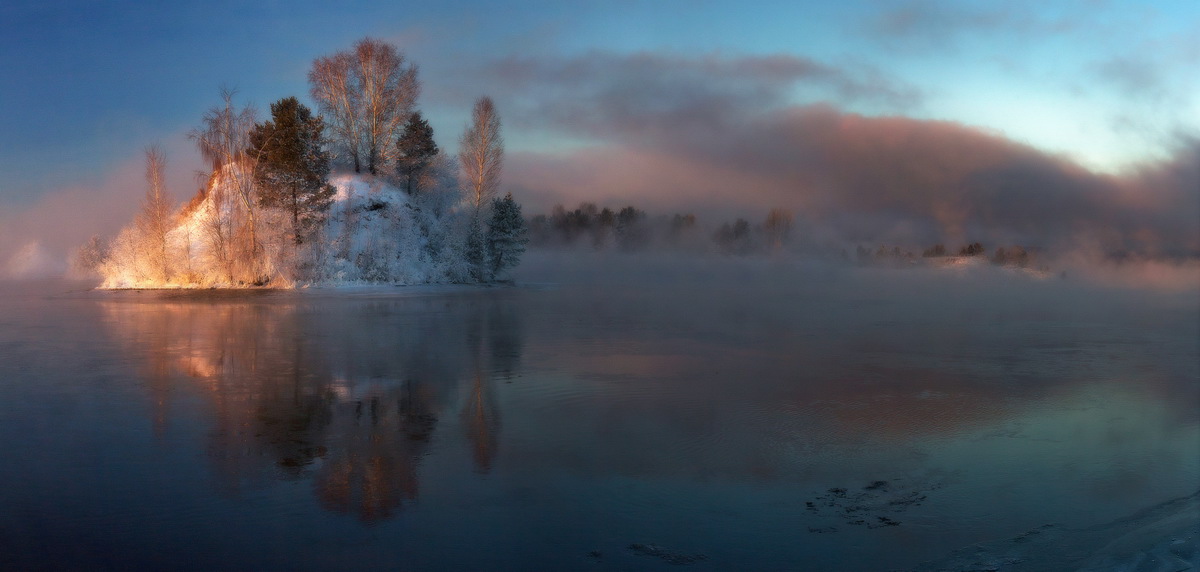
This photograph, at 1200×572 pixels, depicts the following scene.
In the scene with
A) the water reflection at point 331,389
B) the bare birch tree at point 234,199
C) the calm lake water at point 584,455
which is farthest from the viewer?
the bare birch tree at point 234,199

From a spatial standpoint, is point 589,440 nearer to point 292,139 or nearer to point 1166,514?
point 1166,514

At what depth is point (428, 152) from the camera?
6228 cm

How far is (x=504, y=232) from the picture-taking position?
205ft

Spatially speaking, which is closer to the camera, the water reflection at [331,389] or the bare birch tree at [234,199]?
the water reflection at [331,389]

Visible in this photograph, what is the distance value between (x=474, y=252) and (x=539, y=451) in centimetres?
5137

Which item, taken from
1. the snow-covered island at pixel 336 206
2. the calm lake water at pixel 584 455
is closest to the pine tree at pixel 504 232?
the snow-covered island at pixel 336 206

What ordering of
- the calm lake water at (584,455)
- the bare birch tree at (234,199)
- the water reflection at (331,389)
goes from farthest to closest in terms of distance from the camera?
the bare birch tree at (234,199), the water reflection at (331,389), the calm lake water at (584,455)

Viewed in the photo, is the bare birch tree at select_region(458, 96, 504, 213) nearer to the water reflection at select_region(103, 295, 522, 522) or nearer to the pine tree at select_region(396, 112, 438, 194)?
the pine tree at select_region(396, 112, 438, 194)

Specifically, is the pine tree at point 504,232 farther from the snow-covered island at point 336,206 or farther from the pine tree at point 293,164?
the pine tree at point 293,164

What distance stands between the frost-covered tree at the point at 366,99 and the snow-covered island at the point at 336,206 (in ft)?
0.27

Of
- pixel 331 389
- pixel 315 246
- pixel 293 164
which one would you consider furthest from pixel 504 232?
pixel 331 389

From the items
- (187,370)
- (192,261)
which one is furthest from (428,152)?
(187,370)

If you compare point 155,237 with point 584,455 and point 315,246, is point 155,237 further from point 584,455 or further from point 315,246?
point 584,455

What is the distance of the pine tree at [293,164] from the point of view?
51.3 meters
